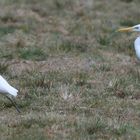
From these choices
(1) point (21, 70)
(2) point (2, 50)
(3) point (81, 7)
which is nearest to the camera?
(1) point (21, 70)

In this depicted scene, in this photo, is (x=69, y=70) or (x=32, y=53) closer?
(x=69, y=70)

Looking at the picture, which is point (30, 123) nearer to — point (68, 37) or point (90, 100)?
point (90, 100)

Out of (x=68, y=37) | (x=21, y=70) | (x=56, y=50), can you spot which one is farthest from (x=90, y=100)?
(x=68, y=37)

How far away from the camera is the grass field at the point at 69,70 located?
8930 millimetres

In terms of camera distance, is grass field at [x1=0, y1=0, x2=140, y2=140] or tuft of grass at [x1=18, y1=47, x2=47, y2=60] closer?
grass field at [x1=0, y1=0, x2=140, y2=140]

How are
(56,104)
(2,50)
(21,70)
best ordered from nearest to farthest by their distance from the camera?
(56,104) → (21,70) → (2,50)

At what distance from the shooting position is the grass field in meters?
8.93

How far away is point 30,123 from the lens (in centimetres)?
897

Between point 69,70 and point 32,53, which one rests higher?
point 69,70

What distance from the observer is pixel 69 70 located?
40.5 feet

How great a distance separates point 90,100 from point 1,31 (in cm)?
561

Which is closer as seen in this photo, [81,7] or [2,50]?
[2,50]

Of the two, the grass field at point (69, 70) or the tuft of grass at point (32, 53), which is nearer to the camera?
the grass field at point (69, 70)

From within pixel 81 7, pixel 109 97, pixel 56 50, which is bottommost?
pixel 81 7
